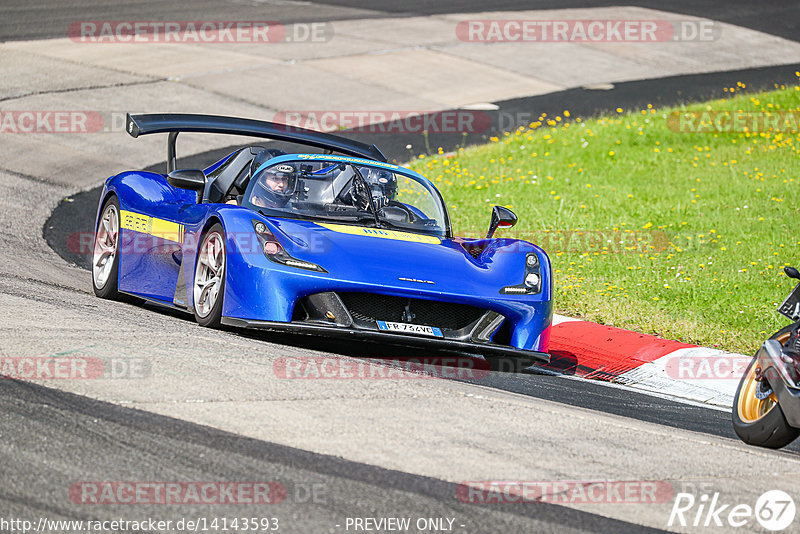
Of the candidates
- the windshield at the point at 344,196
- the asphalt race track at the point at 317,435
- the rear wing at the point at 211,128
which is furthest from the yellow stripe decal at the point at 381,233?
the rear wing at the point at 211,128

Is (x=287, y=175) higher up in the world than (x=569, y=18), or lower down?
lower down

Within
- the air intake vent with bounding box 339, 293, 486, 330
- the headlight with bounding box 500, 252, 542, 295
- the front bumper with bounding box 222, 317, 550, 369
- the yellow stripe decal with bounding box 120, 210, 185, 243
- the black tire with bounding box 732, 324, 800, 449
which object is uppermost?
the yellow stripe decal with bounding box 120, 210, 185, 243

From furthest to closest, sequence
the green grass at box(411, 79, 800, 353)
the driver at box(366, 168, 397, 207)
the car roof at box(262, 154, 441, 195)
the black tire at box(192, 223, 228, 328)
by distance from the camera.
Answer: the green grass at box(411, 79, 800, 353), the driver at box(366, 168, 397, 207), the car roof at box(262, 154, 441, 195), the black tire at box(192, 223, 228, 328)

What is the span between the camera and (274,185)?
8.36 m

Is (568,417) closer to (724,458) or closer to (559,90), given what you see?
(724,458)

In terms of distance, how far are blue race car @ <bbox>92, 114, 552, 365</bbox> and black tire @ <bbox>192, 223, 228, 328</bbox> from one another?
1 centimetres

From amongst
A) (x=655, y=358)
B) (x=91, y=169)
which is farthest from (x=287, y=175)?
(x=91, y=169)

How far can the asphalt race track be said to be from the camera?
4.36 metres

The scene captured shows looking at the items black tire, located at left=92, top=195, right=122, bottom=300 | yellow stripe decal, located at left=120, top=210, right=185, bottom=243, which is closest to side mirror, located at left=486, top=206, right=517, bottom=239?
yellow stripe decal, located at left=120, top=210, right=185, bottom=243

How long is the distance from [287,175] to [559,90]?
14313 mm

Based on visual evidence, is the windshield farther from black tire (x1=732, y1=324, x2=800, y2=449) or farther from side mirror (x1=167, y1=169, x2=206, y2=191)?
black tire (x1=732, y1=324, x2=800, y2=449)

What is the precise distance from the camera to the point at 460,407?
5.74m

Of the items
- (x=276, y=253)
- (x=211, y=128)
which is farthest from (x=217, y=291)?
(x=211, y=128)

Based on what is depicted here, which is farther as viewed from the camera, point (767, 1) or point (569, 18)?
point (767, 1)
